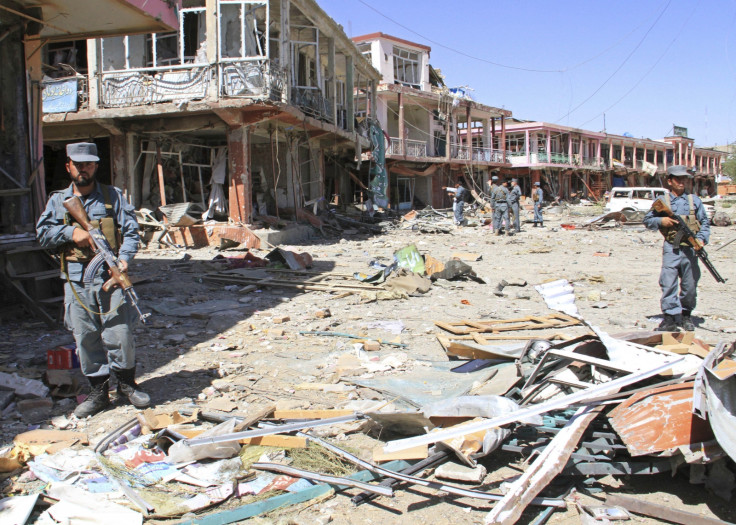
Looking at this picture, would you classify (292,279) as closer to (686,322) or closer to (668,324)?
(668,324)

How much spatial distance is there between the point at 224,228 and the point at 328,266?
4.03 m

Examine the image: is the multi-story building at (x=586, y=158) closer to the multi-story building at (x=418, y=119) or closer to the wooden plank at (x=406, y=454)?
the multi-story building at (x=418, y=119)

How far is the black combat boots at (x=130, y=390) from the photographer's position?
385 centimetres

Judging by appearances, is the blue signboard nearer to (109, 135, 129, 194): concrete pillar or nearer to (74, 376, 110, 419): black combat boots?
(109, 135, 129, 194): concrete pillar

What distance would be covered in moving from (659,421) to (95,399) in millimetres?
3354

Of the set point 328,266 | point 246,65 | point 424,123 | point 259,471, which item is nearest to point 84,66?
point 246,65

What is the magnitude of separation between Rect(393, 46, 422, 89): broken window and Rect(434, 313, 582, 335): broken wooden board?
27292 millimetres

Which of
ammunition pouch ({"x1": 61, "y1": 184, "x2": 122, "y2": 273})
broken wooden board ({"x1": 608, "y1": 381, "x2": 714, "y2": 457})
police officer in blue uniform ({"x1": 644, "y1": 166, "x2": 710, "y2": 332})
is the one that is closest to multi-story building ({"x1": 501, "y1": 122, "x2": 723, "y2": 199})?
police officer in blue uniform ({"x1": 644, "y1": 166, "x2": 710, "y2": 332})

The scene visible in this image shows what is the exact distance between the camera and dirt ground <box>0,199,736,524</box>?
9.17 ft

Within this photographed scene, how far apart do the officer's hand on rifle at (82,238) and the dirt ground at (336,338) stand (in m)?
1.13

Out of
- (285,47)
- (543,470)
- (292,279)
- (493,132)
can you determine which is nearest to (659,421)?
(543,470)

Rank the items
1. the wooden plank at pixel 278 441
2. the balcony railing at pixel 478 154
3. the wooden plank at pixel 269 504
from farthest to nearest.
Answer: the balcony railing at pixel 478 154
the wooden plank at pixel 278 441
the wooden plank at pixel 269 504

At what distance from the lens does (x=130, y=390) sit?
3928mm

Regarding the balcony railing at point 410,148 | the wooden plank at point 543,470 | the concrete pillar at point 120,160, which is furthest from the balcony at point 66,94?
the balcony railing at point 410,148
